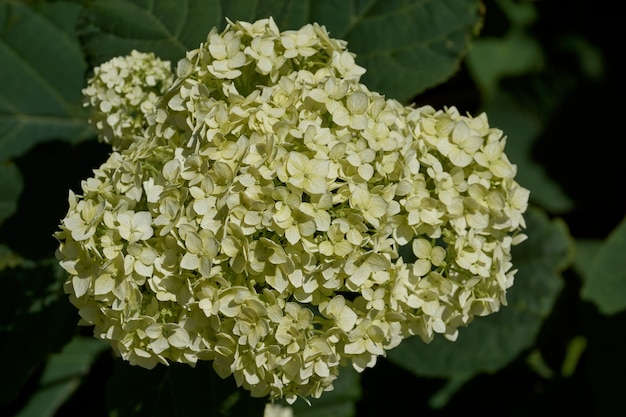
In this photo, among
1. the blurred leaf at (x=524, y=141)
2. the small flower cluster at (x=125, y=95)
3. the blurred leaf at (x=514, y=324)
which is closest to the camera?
the small flower cluster at (x=125, y=95)

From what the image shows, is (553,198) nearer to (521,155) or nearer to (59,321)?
(521,155)

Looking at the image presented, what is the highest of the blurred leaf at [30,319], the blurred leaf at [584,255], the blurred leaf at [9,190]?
the blurred leaf at [9,190]

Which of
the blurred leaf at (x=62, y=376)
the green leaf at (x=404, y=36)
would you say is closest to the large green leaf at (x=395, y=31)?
the green leaf at (x=404, y=36)

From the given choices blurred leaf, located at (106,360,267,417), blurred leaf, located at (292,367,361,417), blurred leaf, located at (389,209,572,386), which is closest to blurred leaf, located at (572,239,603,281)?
blurred leaf, located at (389,209,572,386)

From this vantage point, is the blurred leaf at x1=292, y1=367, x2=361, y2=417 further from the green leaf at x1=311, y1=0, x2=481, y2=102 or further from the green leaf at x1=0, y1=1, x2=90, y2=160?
the green leaf at x1=0, y1=1, x2=90, y2=160

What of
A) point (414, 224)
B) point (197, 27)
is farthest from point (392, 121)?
point (197, 27)

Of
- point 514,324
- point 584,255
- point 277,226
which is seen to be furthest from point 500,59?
point 277,226

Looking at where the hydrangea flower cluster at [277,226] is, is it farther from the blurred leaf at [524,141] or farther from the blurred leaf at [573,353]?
the blurred leaf at [524,141]
